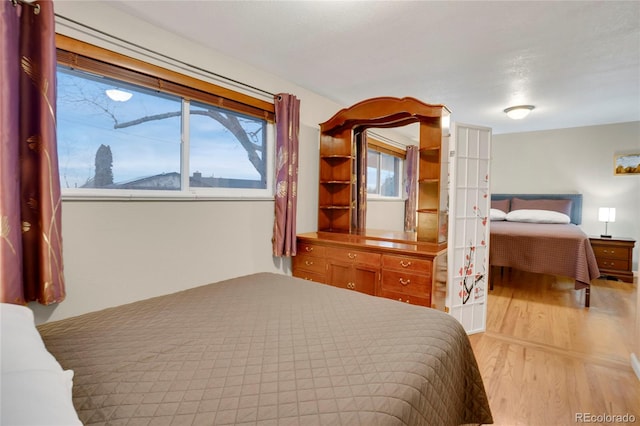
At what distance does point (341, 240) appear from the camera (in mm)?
2838

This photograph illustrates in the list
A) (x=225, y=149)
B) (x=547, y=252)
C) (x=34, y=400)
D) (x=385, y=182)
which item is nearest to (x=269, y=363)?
(x=34, y=400)

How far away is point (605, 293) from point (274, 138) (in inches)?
169

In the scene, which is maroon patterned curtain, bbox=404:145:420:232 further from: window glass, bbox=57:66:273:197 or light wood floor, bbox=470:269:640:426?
window glass, bbox=57:66:273:197

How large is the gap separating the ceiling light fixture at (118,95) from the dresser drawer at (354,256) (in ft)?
6.28

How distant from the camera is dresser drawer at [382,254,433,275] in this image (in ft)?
7.54

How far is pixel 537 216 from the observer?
15.1 feet

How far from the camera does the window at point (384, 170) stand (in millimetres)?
3588

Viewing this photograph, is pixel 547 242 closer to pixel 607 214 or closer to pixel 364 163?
pixel 607 214

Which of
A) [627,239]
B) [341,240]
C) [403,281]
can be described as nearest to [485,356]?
[403,281]

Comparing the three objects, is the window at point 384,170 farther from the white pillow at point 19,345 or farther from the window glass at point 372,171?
the white pillow at point 19,345

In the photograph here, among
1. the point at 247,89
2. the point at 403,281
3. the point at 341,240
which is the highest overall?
the point at 247,89

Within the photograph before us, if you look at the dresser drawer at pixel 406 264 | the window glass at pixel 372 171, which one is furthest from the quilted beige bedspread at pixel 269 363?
the window glass at pixel 372 171

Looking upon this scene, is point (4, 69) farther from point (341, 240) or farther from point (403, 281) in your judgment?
point (403, 281)

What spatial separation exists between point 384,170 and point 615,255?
3439 mm
